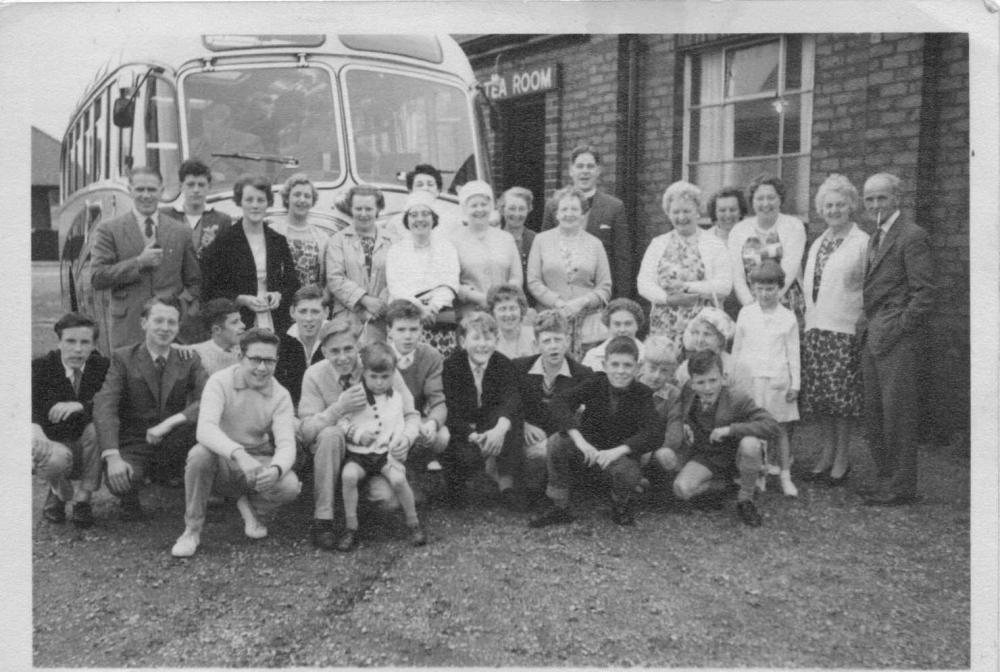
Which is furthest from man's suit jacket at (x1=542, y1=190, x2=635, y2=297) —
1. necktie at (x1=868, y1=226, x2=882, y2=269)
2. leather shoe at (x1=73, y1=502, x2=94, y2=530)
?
leather shoe at (x1=73, y1=502, x2=94, y2=530)

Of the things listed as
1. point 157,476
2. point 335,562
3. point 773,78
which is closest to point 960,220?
point 773,78

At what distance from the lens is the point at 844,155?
3.86 m

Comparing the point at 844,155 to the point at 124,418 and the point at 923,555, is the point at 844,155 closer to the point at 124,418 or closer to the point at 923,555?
the point at 923,555

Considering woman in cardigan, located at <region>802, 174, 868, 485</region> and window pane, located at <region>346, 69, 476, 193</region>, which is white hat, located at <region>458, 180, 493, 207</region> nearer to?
window pane, located at <region>346, 69, 476, 193</region>

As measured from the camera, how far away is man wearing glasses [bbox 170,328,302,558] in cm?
323

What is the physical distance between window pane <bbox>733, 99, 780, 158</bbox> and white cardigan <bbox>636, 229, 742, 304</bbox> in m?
A: 0.53

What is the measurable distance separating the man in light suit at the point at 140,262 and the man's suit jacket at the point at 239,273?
2.7 inches

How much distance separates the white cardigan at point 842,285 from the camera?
3627mm

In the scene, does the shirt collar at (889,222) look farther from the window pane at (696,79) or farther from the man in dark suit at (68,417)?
the man in dark suit at (68,417)

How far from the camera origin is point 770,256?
12.7 feet

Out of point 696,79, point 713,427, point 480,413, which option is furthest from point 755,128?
point 480,413

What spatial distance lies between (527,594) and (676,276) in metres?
1.68

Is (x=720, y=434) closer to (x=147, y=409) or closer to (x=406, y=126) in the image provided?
(x=406, y=126)

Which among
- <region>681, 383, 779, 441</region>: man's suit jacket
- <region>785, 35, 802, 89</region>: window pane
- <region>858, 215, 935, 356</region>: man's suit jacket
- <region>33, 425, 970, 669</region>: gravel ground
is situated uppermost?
<region>785, 35, 802, 89</region>: window pane
